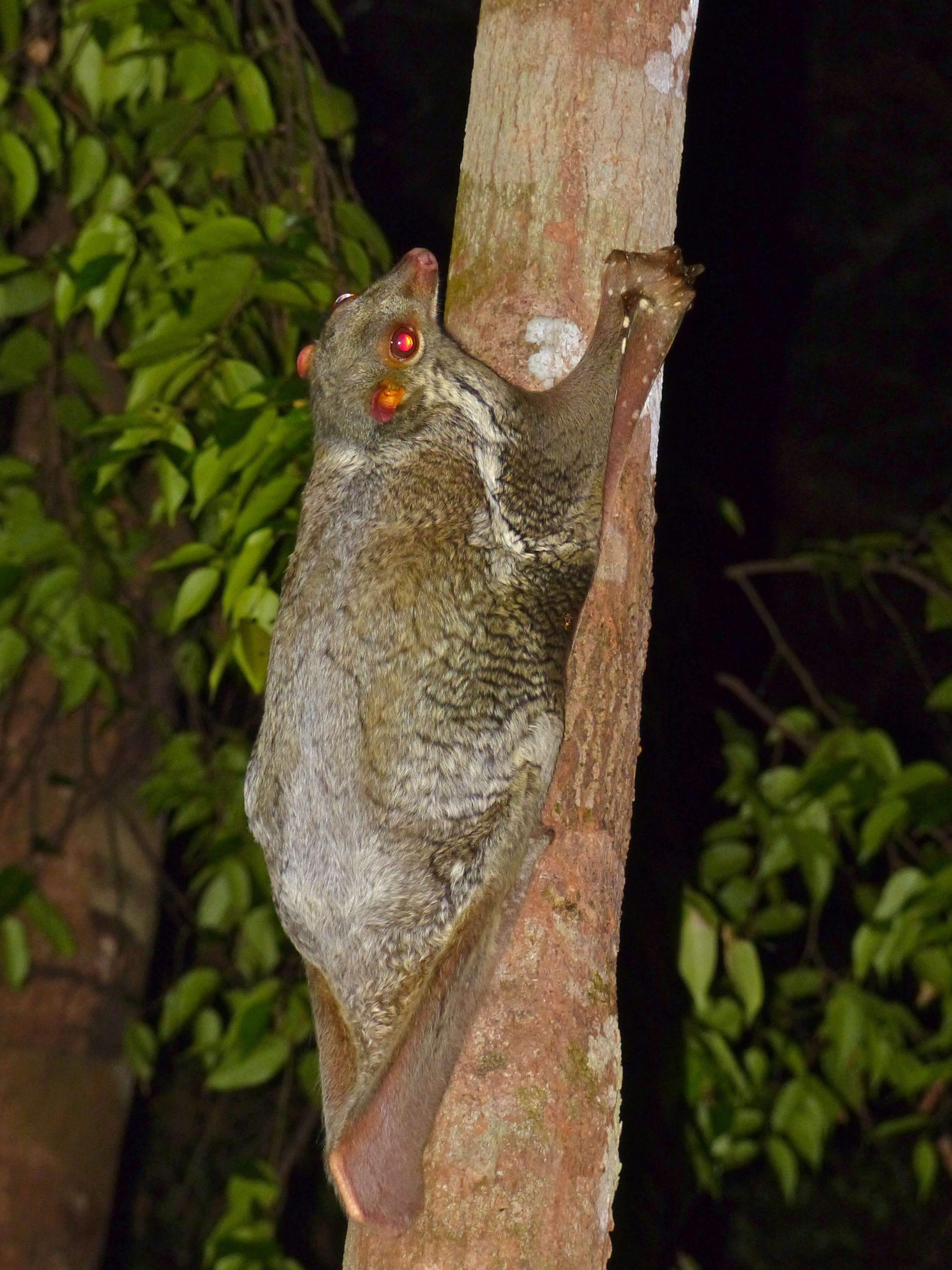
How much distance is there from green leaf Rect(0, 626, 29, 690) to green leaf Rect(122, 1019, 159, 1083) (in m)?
1.10

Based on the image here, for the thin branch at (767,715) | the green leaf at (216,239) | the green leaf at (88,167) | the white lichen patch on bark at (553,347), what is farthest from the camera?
the thin branch at (767,715)

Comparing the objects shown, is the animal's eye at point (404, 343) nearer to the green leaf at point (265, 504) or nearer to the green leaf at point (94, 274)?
the green leaf at point (265, 504)

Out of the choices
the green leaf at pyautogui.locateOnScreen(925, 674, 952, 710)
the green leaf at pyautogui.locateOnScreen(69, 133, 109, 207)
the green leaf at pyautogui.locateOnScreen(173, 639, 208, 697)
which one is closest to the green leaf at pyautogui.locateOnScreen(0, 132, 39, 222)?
the green leaf at pyautogui.locateOnScreen(69, 133, 109, 207)

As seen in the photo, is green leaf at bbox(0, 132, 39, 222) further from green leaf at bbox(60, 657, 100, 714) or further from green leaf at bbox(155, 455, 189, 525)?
green leaf at bbox(60, 657, 100, 714)

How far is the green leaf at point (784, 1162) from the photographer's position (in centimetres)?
412

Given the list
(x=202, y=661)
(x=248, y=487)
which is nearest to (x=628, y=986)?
(x=202, y=661)

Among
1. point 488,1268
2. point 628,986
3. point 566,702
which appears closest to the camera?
point 488,1268

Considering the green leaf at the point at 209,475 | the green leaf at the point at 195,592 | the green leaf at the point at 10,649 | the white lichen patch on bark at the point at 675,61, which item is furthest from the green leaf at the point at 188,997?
the white lichen patch on bark at the point at 675,61

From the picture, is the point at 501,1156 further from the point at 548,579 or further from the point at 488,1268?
the point at 548,579

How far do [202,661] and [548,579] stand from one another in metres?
2.59

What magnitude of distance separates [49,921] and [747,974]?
1.88 meters

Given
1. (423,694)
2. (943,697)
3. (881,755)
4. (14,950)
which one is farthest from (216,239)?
(881,755)

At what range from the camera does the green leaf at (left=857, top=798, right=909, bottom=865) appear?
379 cm

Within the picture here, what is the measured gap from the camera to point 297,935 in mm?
2248
